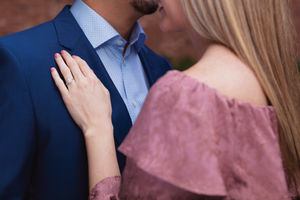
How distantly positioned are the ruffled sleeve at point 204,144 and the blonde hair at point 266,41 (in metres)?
0.08

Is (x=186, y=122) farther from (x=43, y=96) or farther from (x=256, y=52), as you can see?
(x=43, y=96)

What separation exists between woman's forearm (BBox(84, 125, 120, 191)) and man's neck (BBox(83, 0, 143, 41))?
0.60 metres

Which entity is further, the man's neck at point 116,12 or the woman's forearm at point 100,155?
the man's neck at point 116,12

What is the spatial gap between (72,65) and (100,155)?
35 centimetres

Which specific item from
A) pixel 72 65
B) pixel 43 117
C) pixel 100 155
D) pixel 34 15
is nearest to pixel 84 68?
pixel 72 65

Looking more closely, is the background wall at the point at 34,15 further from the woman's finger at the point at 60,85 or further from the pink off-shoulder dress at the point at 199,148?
the pink off-shoulder dress at the point at 199,148

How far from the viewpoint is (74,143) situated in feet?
3.27

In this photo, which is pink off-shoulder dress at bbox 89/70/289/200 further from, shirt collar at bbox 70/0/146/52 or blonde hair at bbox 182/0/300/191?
shirt collar at bbox 70/0/146/52

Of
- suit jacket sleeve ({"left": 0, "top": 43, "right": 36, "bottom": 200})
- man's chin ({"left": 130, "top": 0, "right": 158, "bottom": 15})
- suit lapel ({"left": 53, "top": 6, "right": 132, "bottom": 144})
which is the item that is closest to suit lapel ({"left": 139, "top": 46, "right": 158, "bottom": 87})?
man's chin ({"left": 130, "top": 0, "right": 158, "bottom": 15})

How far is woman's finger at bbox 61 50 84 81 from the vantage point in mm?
1021

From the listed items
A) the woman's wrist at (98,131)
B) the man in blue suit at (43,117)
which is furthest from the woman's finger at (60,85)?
the woman's wrist at (98,131)

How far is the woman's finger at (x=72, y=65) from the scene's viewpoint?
102 centimetres

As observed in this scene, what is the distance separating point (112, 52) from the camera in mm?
1269

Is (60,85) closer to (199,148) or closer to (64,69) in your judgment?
(64,69)
